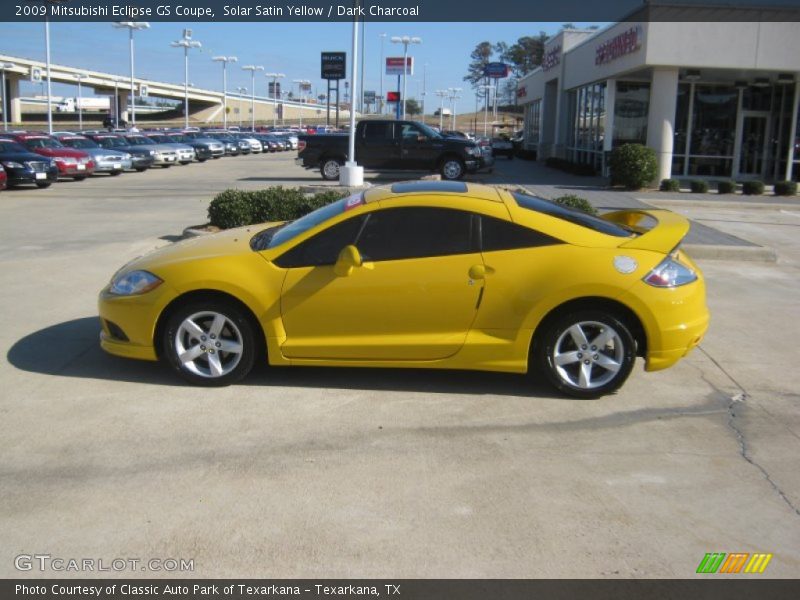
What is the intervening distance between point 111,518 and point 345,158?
22590mm

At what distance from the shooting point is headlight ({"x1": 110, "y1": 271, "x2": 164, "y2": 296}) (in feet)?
20.1

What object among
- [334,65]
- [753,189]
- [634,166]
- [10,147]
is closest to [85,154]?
[10,147]

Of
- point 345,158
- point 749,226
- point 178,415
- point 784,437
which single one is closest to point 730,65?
point 749,226

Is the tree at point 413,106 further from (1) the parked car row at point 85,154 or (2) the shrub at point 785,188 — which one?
(2) the shrub at point 785,188

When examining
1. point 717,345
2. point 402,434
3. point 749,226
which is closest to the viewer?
point 402,434

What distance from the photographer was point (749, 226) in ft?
57.4

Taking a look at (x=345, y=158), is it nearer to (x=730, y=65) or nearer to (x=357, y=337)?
(x=730, y=65)

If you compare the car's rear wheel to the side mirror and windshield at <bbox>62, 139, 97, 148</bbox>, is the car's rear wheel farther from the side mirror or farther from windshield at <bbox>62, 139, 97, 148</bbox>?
the side mirror

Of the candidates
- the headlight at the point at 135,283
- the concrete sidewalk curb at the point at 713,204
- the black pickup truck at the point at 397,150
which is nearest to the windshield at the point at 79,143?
the black pickup truck at the point at 397,150

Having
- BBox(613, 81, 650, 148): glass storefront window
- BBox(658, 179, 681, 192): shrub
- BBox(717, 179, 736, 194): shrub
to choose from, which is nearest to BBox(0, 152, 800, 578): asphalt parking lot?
BBox(717, 179, 736, 194): shrub

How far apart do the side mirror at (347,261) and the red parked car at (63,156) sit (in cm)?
2318

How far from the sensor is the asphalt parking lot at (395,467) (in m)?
3.94

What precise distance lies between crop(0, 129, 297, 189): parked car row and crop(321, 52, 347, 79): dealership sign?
28.8 feet

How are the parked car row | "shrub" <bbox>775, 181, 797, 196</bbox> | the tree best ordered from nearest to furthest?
the parked car row → "shrub" <bbox>775, 181, 797, 196</bbox> → the tree
